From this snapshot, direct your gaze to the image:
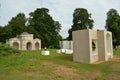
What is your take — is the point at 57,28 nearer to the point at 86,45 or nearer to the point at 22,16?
the point at 22,16

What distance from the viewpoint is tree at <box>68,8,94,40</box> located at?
5416 centimetres

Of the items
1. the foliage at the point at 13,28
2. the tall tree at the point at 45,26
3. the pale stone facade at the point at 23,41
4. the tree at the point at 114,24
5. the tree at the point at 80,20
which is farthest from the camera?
the tall tree at the point at 45,26

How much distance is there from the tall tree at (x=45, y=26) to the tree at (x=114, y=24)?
16.9 metres

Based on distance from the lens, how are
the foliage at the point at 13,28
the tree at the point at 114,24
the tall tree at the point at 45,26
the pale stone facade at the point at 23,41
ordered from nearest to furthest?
1. the tree at the point at 114,24
2. the pale stone facade at the point at 23,41
3. the foliage at the point at 13,28
4. the tall tree at the point at 45,26

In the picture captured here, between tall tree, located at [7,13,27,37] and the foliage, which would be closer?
the foliage

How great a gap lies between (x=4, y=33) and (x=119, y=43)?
26.0 m

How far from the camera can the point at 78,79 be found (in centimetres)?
1373

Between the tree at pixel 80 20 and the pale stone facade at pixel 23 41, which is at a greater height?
the tree at pixel 80 20

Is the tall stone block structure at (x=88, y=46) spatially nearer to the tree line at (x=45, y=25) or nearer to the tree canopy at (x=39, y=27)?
the tree line at (x=45, y=25)

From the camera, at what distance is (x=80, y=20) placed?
5459cm

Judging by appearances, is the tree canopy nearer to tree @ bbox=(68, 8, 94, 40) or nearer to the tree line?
the tree line

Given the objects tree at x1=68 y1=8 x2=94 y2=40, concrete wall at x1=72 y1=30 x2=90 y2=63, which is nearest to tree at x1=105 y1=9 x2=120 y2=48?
tree at x1=68 y1=8 x2=94 y2=40

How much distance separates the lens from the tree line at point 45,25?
2061 inches

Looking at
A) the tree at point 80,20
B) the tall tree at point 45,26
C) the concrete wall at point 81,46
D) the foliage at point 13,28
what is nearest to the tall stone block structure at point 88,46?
the concrete wall at point 81,46
